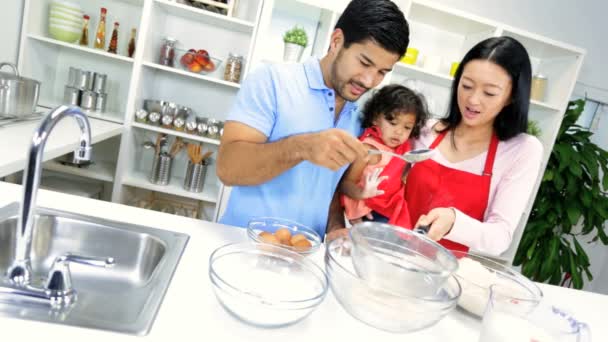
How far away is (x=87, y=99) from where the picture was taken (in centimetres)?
261

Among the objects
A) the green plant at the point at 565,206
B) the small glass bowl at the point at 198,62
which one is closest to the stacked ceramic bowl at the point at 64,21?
the small glass bowl at the point at 198,62

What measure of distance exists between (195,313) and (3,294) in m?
0.32

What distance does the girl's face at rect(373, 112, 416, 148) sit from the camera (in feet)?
5.52

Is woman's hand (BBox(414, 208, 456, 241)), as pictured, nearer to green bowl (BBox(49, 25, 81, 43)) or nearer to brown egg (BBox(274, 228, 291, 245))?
brown egg (BBox(274, 228, 291, 245))

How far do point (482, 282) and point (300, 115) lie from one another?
71 centimetres

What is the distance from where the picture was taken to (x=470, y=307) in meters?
0.92

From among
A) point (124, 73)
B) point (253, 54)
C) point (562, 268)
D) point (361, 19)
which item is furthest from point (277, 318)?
point (562, 268)

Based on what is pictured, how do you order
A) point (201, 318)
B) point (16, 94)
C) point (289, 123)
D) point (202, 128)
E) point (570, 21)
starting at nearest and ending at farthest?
point (201, 318)
point (289, 123)
point (16, 94)
point (202, 128)
point (570, 21)

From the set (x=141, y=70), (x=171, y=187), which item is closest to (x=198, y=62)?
(x=141, y=70)

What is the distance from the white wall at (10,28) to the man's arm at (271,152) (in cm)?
202

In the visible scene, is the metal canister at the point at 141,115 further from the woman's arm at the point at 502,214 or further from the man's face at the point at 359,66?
the woman's arm at the point at 502,214

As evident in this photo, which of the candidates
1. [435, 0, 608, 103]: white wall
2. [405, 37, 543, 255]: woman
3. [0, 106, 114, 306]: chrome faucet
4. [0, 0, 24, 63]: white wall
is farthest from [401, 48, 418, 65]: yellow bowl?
[0, 0, 24, 63]: white wall

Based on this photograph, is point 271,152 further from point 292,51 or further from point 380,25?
point 292,51

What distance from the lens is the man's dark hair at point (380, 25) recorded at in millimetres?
1187
